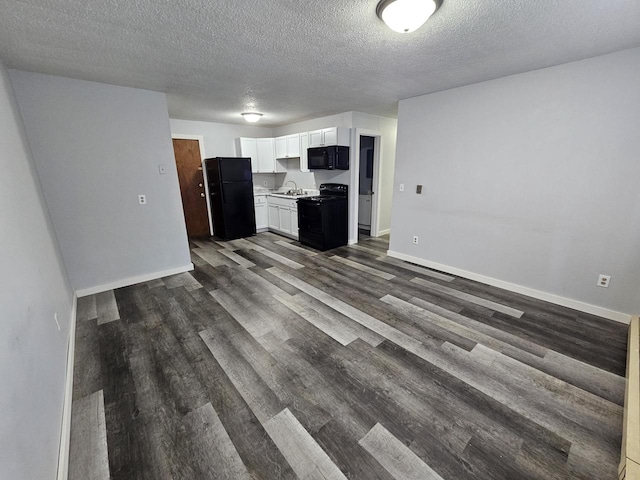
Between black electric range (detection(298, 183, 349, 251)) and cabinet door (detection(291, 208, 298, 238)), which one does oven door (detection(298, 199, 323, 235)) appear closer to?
black electric range (detection(298, 183, 349, 251))

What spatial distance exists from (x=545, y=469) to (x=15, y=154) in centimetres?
393

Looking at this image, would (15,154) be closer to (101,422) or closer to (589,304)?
(101,422)

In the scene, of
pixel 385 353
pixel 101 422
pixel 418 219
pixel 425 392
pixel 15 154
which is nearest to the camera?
pixel 101 422

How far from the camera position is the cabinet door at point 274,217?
19.1 feet

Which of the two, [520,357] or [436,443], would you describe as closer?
[436,443]

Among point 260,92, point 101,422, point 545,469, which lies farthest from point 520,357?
point 260,92

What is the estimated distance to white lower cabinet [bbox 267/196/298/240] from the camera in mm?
5346

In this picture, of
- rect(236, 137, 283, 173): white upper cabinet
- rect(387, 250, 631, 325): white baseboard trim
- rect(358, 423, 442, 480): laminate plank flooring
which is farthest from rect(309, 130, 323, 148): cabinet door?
rect(358, 423, 442, 480): laminate plank flooring

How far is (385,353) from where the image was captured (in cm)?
212

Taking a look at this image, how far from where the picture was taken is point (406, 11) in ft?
5.06

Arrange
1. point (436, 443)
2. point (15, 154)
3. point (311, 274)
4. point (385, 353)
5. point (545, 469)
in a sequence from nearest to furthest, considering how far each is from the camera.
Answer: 1. point (545, 469)
2. point (436, 443)
3. point (15, 154)
4. point (385, 353)
5. point (311, 274)

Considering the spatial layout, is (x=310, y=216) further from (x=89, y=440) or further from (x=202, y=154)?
(x=89, y=440)

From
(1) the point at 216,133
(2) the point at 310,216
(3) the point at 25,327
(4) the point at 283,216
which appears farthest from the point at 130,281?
(1) the point at 216,133

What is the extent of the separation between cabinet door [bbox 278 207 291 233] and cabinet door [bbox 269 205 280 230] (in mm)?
116
